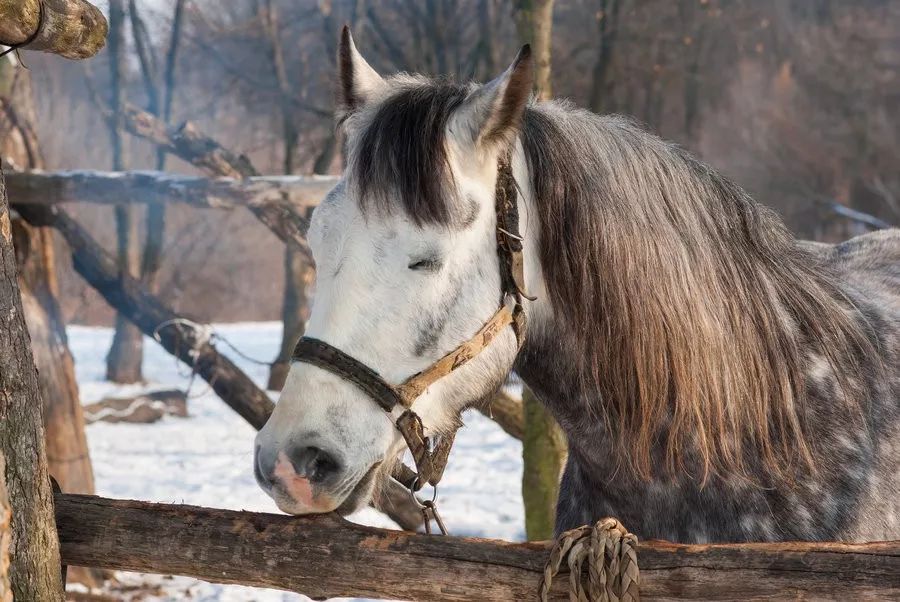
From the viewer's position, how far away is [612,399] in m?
2.15

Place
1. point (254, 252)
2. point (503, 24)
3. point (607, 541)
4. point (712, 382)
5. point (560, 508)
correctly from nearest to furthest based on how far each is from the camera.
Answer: point (607, 541), point (712, 382), point (560, 508), point (503, 24), point (254, 252)

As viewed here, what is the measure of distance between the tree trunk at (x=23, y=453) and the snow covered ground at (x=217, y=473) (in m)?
2.58

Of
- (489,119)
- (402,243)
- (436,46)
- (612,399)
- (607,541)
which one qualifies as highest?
(436,46)

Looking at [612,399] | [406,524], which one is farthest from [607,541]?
[406,524]

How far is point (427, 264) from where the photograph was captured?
6.44ft

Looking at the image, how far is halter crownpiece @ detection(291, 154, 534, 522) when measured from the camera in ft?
6.20

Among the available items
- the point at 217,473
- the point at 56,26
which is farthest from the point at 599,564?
the point at 217,473

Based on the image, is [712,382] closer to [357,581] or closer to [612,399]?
[612,399]

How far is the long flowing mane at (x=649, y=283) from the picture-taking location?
2078 mm

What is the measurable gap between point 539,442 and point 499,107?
2.84 meters

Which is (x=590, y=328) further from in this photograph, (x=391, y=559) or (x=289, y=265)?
(x=289, y=265)

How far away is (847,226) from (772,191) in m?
2.00

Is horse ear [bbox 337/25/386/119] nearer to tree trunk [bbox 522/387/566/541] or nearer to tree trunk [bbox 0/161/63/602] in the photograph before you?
tree trunk [bbox 0/161/63/602]

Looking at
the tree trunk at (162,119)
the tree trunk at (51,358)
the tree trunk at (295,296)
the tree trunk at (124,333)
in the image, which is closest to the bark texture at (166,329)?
the tree trunk at (51,358)
